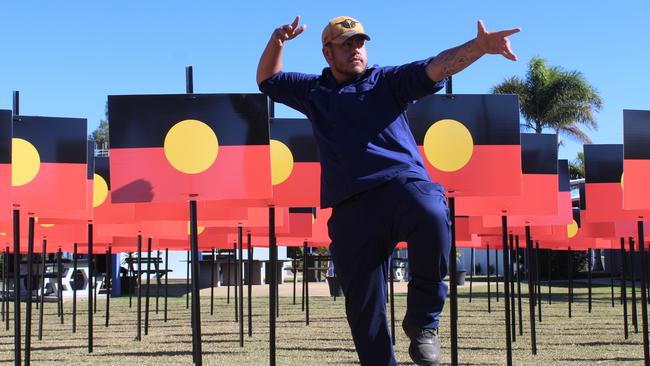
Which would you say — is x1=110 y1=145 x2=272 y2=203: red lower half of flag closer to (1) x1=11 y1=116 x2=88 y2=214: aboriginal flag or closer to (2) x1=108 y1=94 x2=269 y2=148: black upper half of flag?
(2) x1=108 y1=94 x2=269 y2=148: black upper half of flag

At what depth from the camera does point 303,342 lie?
1036 centimetres

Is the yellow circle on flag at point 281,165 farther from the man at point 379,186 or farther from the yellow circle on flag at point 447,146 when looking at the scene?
the man at point 379,186

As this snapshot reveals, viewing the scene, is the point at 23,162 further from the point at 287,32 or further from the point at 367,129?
the point at 367,129

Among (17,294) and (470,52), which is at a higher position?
(470,52)

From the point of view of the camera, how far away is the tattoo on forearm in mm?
3631

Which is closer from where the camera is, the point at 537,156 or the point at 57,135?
the point at 57,135

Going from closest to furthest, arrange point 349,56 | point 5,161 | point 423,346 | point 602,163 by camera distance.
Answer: point 423,346 < point 349,56 < point 5,161 < point 602,163

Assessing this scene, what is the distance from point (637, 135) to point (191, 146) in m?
3.44

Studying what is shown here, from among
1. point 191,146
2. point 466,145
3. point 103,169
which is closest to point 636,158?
point 466,145

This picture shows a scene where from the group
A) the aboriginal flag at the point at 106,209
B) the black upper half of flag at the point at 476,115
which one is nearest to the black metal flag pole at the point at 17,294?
the aboriginal flag at the point at 106,209

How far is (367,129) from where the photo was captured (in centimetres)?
383

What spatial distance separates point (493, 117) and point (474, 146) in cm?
31

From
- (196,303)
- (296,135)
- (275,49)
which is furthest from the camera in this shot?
(296,135)

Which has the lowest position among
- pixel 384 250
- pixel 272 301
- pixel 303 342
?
pixel 303 342
